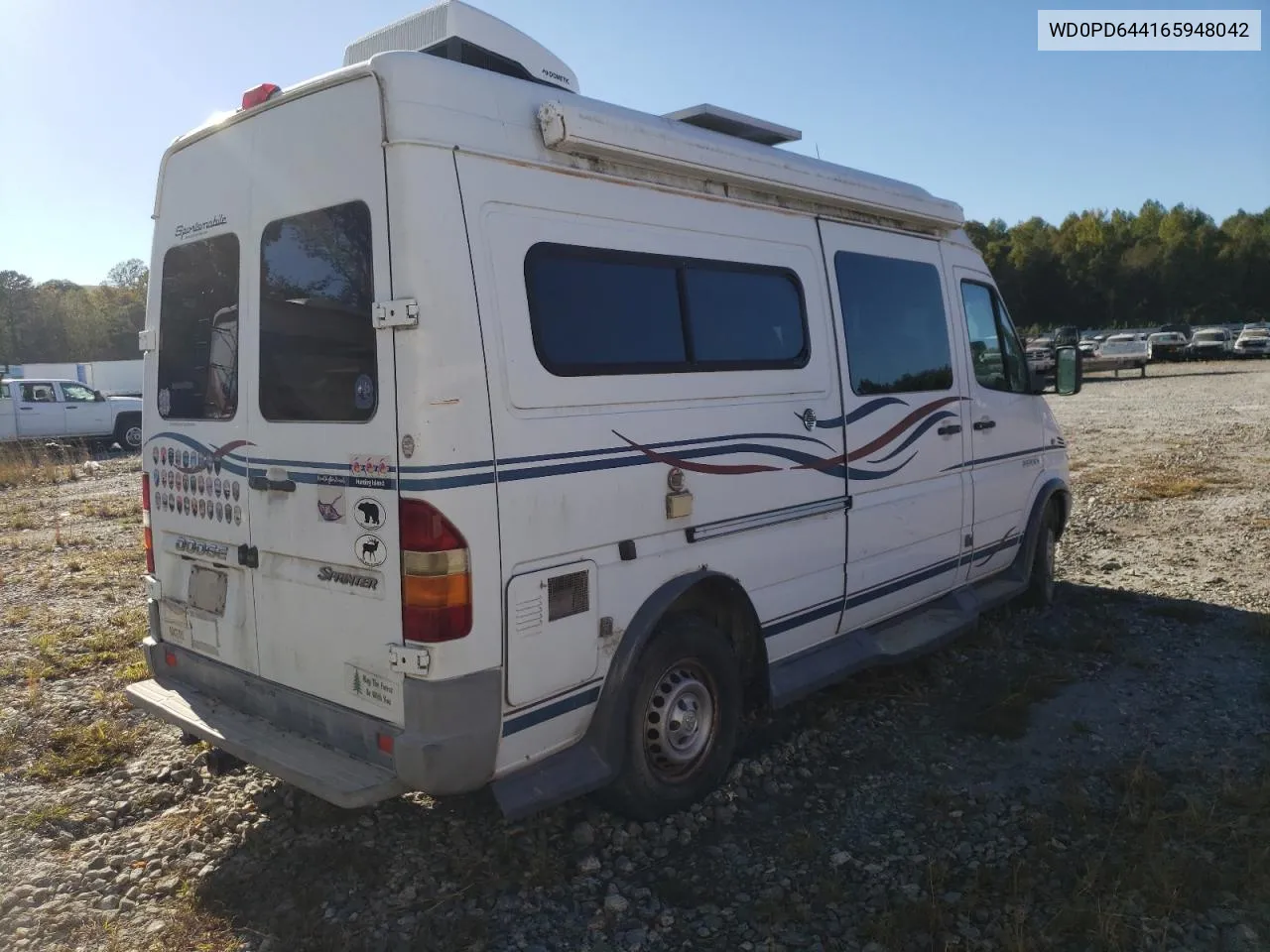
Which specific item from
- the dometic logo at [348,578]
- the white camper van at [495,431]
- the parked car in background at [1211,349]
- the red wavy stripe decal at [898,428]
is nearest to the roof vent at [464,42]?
the white camper van at [495,431]

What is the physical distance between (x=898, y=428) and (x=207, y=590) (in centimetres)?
351

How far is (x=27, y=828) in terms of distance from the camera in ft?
13.1

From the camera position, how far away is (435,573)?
307 centimetres

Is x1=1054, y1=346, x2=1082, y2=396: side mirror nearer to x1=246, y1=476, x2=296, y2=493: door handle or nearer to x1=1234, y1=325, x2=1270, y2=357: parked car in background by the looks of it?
x1=246, y1=476, x2=296, y2=493: door handle

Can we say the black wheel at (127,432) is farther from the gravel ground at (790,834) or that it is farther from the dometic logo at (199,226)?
the dometic logo at (199,226)

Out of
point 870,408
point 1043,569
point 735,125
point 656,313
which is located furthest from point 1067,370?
point 656,313

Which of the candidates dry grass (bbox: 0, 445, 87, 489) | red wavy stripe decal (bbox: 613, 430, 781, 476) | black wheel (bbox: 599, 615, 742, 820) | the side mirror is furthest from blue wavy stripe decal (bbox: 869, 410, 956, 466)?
dry grass (bbox: 0, 445, 87, 489)

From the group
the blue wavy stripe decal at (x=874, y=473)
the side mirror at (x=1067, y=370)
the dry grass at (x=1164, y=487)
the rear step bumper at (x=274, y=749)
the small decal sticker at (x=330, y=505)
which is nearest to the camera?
the rear step bumper at (x=274, y=749)

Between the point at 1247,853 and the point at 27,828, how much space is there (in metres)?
4.87

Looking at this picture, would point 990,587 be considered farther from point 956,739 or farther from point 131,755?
point 131,755

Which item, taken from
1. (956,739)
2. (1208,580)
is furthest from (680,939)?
(1208,580)

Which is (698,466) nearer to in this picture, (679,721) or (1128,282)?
(679,721)

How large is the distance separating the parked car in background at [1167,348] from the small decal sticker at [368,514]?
42.6 meters

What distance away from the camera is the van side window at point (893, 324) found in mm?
4895
